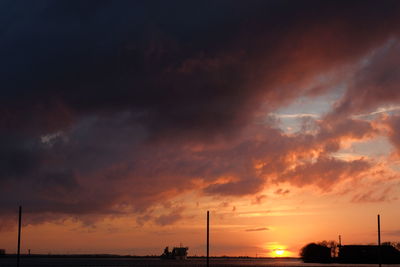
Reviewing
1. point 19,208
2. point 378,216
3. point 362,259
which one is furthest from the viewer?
point 362,259

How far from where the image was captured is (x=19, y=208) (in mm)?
69062

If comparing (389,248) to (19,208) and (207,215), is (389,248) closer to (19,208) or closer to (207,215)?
(207,215)

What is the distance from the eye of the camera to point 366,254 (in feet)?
622

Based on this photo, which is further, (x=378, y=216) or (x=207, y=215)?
(x=378, y=216)

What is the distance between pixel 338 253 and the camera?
198125mm

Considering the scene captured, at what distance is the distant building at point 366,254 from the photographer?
186 metres

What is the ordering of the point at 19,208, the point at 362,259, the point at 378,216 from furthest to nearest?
the point at 362,259, the point at 378,216, the point at 19,208

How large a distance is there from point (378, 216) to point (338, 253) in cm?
12053

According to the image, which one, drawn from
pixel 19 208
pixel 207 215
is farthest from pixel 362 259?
pixel 19 208

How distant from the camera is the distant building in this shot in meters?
186

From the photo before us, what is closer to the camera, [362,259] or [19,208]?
[19,208]

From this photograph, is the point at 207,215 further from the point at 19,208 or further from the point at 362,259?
the point at 362,259

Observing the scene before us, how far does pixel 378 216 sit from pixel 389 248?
116036 mm

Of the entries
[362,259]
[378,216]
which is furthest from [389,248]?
[378,216]
